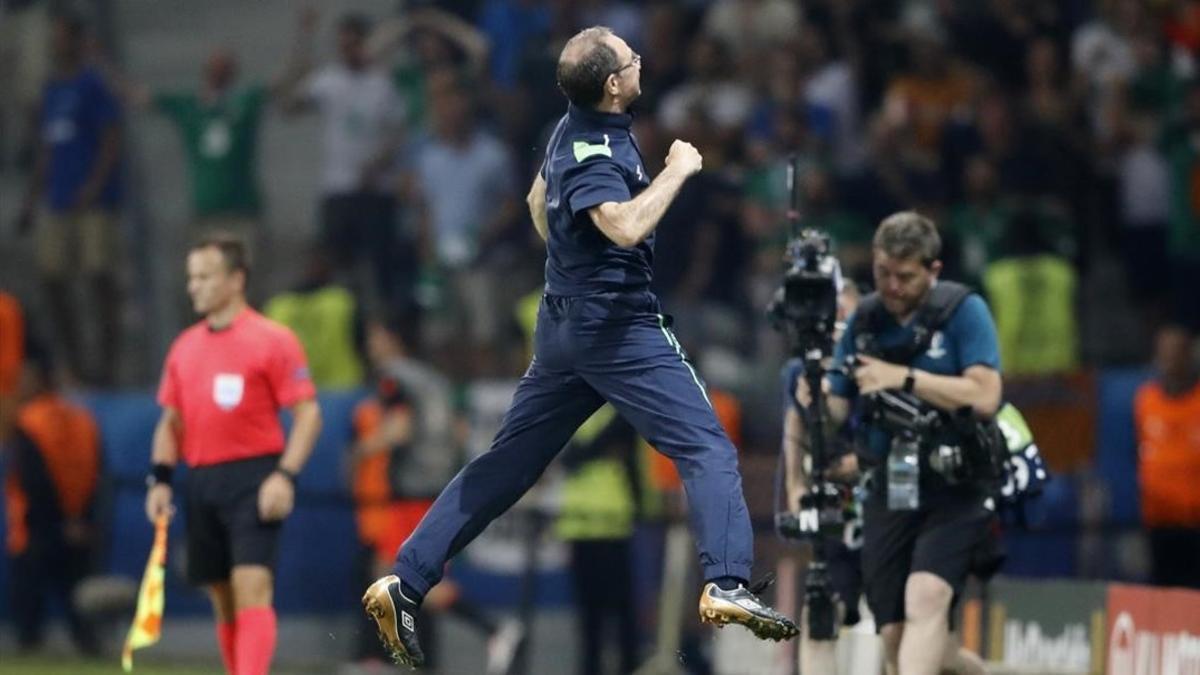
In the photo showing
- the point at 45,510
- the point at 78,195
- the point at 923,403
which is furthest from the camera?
the point at 78,195

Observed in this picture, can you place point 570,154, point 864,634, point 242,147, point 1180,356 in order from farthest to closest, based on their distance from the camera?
point 242,147 → point 1180,356 → point 864,634 → point 570,154

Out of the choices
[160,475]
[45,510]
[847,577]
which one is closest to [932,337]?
[847,577]

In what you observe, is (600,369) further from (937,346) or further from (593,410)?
(937,346)

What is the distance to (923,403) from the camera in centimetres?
1098

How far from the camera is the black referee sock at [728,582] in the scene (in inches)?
384

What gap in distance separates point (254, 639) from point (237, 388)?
3.83 ft

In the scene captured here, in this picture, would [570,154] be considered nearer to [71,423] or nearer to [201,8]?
[71,423]

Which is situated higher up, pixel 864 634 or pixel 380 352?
pixel 380 352

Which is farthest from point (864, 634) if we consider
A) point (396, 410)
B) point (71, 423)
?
point (71, 423)

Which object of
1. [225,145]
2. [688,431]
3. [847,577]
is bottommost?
[847,577]

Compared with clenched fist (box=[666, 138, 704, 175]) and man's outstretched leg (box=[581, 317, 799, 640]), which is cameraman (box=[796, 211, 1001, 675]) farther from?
clenched fist (box=[666, 138, 704, 175])

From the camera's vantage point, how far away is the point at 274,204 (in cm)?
2141

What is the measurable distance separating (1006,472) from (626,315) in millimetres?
2195

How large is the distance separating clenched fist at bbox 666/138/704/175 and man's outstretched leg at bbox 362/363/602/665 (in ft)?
3.26
